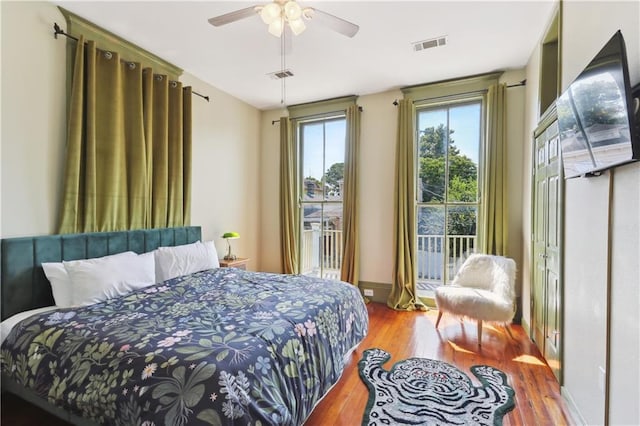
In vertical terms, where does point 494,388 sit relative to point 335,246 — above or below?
below

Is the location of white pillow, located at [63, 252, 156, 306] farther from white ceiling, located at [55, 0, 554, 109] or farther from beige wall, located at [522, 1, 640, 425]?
beige wall, located at [522, 1, 640, 425]

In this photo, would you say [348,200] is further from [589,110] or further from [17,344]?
[17,344]

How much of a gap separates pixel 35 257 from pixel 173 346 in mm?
1693

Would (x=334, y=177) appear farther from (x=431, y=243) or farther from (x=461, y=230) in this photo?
(x=461, y=230)

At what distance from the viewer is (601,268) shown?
5.37ft

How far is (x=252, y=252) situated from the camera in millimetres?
5062

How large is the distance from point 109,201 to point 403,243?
3.41 meters

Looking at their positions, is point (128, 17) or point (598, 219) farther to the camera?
point (128, 17)

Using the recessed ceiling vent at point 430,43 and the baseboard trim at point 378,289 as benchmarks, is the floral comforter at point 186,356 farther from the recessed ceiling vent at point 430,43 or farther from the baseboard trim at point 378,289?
the recessed ceiling vent at point 430,43

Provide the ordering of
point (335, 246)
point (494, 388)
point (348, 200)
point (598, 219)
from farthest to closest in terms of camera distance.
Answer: point (335, 246) < point (348, 200) < point (494, 388) < point (598, 219)

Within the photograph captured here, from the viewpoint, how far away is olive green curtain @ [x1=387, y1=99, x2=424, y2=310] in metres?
4.09

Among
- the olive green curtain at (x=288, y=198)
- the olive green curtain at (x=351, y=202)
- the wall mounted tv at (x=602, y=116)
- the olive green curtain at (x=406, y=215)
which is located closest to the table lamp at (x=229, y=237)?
the olive green curtain at (x=288, y=198)

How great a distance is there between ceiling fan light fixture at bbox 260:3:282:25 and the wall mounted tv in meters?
1.89

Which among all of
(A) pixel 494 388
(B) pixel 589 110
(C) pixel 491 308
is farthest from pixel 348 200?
(B) pixel 589 110
